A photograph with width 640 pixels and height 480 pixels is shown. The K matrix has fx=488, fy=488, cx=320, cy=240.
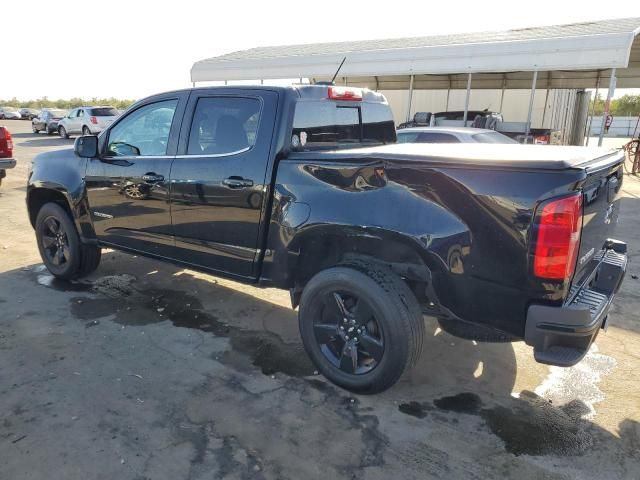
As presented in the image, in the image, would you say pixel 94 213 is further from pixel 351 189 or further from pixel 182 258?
pixel 351 189

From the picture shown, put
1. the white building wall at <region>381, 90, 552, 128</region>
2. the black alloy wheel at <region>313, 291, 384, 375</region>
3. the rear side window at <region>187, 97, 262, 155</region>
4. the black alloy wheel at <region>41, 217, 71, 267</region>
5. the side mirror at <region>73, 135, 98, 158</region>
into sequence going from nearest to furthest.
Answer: the black alloy wheel at <region>313, 291, 384, 375</region> → the rear side window at <region>187, 97, 262, 155</region> → the side mirror at <region>73, 135, 98, 158</region> → the black alloy wheel at <region>41, 217, 71, 267</region> → the white building wall at <region>381, 90, 552, 128</region>

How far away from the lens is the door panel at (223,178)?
3.44m

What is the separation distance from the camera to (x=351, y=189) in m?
2.96

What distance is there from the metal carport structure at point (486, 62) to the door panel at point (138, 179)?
11230mm

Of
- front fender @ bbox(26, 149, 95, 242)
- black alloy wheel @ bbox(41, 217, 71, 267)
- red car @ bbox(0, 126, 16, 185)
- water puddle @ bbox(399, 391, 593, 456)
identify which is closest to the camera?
water puddle @ bbox(399, 391, 593, 456)

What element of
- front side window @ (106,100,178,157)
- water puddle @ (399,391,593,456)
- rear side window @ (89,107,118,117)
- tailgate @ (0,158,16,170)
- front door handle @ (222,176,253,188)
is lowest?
water puddle @ (399,391,593,456)

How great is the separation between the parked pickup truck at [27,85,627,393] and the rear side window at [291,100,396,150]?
→ 1cm

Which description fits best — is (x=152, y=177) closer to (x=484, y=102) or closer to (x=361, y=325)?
(x=361, y=325)

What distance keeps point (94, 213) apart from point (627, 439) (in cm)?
454

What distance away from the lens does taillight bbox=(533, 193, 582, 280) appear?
2355 millimetres

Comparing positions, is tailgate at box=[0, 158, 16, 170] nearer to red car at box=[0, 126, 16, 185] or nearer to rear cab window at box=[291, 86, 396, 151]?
red car at box=[0, 126, 16, 185]

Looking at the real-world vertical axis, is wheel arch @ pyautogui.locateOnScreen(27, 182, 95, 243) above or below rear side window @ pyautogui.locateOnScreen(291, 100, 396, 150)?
below

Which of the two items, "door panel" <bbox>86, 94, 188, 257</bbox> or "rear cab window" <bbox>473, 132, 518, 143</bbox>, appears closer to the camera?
"door panel" <bbox>86, 94, 188, 257</bbox>

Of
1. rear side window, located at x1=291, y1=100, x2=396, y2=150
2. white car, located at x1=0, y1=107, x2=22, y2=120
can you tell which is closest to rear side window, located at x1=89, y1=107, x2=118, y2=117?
rear side window, located at x1=291, y1=100, x2=396, y2=150
